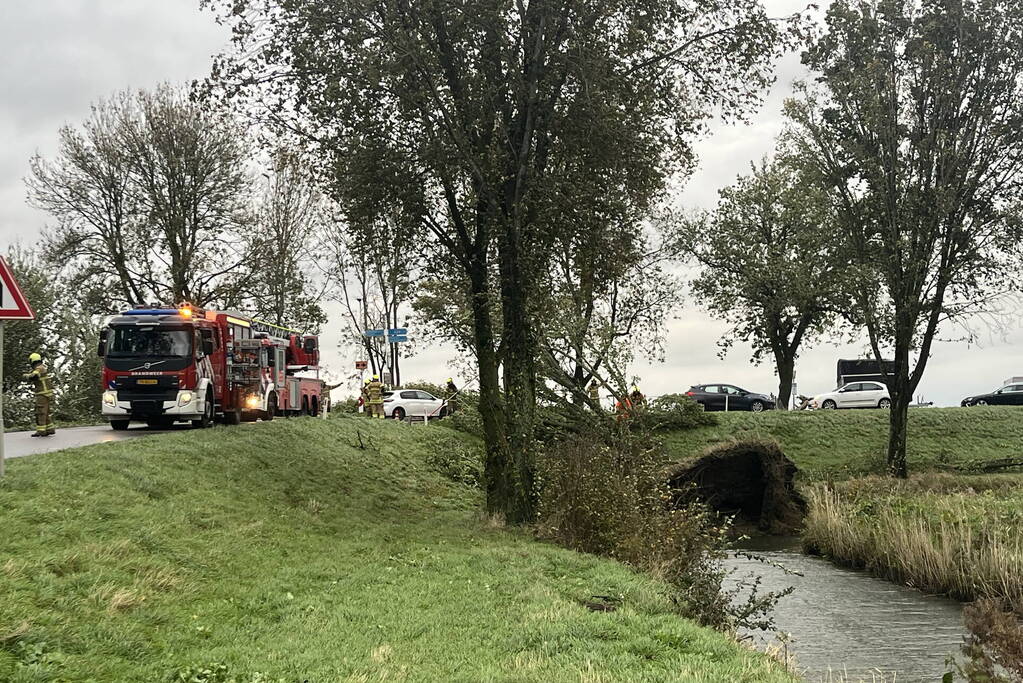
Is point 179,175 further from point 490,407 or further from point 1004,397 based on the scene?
point 1004,397

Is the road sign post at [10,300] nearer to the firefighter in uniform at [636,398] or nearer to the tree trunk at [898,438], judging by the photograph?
the firefighter in uniform at [636,398]

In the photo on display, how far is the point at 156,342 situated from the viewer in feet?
80.3

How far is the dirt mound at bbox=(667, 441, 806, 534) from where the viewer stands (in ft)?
105

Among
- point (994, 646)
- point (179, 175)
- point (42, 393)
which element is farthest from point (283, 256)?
point (994, 646)

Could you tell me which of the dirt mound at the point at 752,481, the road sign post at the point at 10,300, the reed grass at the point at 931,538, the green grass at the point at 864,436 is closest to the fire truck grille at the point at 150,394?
the road sign post at the point at 10,300

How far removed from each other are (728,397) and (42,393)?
37827 millimetres

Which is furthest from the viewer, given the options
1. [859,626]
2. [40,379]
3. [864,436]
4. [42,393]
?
[864,436]

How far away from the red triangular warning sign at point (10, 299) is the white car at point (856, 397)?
43.5m

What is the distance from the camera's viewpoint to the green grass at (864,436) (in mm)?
37938

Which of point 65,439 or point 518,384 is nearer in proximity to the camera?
point 518,384

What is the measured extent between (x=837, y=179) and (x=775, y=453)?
9477 mm

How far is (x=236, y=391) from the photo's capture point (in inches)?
1105

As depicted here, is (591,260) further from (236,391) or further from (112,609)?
(112,609)

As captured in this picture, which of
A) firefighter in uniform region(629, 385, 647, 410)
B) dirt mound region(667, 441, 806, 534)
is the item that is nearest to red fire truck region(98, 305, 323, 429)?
firefighter in uniform region(629, 385, 647, 410)
